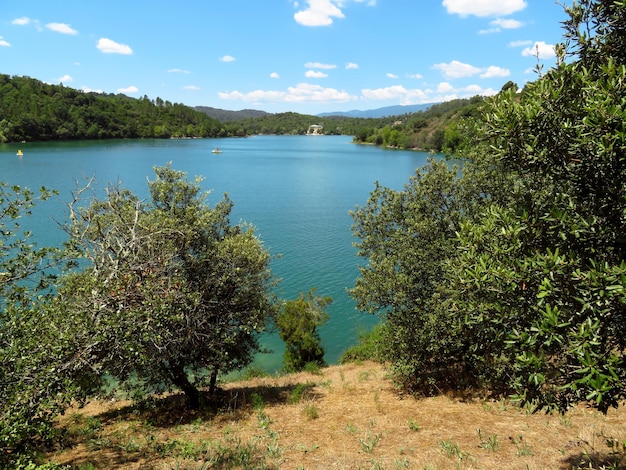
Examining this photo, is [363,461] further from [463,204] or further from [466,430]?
[463,204]

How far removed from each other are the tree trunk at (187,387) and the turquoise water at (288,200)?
752cm

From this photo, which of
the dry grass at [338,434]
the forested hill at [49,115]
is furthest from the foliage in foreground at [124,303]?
the forested hill at [49,115]

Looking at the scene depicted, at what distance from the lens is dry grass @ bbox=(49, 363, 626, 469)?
9727mm

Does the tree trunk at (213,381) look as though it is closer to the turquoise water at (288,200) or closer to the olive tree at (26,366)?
the olive tree at (26,366)

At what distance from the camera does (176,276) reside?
1245 cm

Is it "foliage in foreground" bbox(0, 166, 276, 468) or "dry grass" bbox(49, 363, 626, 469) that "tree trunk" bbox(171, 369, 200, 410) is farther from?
"dry grass" bbox(49, 363, 626, 469)

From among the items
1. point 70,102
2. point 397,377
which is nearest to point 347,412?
point 397,377

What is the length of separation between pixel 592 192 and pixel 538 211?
80 cm

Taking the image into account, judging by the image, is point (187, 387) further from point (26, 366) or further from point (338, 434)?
point (26, 366)

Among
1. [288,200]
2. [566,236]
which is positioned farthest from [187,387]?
→ [288,200]

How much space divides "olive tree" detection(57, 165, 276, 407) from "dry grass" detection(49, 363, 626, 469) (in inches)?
70.0

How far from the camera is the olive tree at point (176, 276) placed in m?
10.4

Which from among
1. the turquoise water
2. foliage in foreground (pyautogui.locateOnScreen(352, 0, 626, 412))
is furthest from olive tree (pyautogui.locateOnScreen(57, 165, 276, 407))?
foliage in foreground (pyautogui.locateOnScreen(352, 0, 626, 412))

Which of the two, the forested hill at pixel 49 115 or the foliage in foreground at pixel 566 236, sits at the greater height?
the forested hill at pixel 49 115
